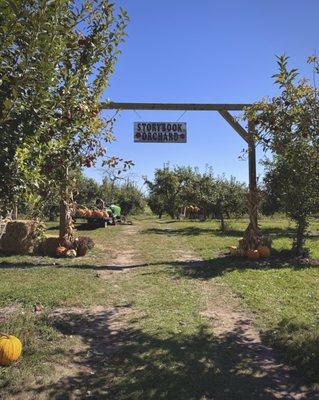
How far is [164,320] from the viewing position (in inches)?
309

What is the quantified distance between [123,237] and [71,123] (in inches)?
619

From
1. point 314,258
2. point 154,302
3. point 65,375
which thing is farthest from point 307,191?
point 65,375

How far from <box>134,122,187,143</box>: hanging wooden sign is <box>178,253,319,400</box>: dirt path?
5.30m

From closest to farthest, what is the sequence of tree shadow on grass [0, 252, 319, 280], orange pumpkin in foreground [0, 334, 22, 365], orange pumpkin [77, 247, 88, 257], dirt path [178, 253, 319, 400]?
dirt path [178, 253, 319, 400] → orange pumpkin in foreground [0, 334, 22, 365] → tree shadow on grass [0, 252, 319, 280] → orange pumpkin [77, 247, 88, 257]

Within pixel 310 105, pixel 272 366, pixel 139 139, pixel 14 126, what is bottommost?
pixel 272 366

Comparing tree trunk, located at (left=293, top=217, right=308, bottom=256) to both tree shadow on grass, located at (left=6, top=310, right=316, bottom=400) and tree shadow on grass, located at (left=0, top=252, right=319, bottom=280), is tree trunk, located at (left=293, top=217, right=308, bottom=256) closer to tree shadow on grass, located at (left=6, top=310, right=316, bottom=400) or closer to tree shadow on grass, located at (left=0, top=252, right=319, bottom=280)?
tree shadow on grass, located at (left=0, top=252, right=319, bottom=280)

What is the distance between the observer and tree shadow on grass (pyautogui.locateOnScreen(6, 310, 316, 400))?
520cm

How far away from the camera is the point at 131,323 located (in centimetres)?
773

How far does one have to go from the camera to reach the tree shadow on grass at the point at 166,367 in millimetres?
5203

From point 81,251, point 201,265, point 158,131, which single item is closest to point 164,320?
point 201,265

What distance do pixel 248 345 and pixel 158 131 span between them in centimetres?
857

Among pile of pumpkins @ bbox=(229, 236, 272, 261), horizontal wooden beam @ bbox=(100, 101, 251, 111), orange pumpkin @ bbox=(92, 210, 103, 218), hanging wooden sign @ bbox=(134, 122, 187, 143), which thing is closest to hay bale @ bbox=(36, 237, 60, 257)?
hanging wooden sign @ bbox=(134, 122, 187, 143)

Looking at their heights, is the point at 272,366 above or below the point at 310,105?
below

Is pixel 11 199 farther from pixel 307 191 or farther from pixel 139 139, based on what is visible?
pixel 307 191
